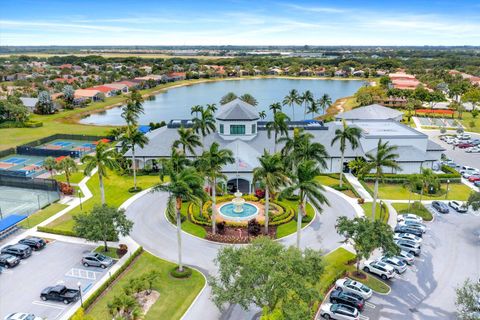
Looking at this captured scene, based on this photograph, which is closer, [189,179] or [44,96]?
[189,179]

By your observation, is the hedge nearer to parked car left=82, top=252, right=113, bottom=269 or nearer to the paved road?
parked car left=82, top=252, right=113, bottom=269

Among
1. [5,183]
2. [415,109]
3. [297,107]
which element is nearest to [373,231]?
[5,183]

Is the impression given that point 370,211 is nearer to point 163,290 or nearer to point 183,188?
point 183,188

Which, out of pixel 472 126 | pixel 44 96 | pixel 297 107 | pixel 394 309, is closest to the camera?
pixel 394 309

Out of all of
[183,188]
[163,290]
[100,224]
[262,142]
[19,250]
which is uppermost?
[183,188]

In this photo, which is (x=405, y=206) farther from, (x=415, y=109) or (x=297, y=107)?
(x=297, y=107)

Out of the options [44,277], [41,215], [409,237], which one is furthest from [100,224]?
[409,237]
